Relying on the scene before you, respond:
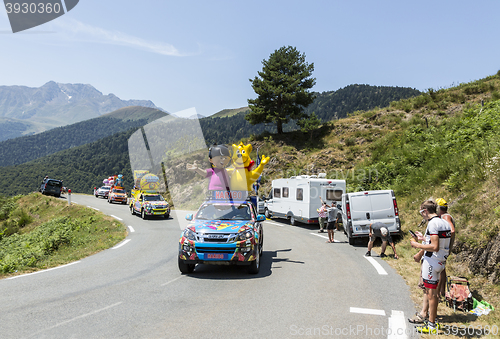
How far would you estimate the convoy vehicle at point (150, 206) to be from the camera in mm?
22438

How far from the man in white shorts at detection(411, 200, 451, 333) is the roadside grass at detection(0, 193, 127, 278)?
8947 millimetres

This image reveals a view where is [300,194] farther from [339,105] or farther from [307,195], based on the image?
[339,105]

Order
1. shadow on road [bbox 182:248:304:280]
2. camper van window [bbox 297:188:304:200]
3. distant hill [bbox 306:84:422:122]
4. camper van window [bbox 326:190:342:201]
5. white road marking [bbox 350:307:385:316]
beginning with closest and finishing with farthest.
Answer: white road marking [bbox 350:307:385:316]
shadow on road [bbox 182:248:304:280]
camper van window [bbox 326:190:342:201]
camper van window [bbox 297:188:304:200]
distant hill [bbox 306:84:422:122]

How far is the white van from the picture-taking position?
40.2 ft

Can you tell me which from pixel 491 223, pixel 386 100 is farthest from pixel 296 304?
pixel 386 100

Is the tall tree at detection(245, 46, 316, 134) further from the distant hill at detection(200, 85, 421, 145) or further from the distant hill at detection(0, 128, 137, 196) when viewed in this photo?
the distant hill at detection(200, 85, 421, 145)

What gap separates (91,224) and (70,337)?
1827cm

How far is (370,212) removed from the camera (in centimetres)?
1253

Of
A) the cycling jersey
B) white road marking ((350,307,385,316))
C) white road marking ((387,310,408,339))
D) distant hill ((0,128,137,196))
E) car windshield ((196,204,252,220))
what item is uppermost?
the cycling jersey

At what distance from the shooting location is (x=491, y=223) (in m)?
7.57

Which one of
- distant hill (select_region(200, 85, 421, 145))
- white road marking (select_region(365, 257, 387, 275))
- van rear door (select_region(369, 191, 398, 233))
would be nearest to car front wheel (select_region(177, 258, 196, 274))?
white road marking (select_region(365, 257, 387, 275))

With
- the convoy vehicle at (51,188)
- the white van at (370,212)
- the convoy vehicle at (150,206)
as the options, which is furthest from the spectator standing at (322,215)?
the convoy vehicle at (51,188)

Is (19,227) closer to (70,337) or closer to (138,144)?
(138,144)

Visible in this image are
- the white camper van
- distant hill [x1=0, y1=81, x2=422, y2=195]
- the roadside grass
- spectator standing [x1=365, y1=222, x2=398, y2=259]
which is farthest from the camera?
distant hill [x1=0, y1=81, x2=422, y2=195]
